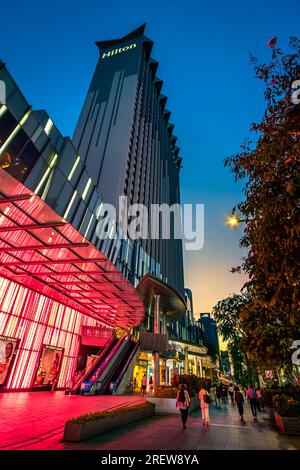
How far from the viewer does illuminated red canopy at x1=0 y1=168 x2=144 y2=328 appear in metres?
9.87

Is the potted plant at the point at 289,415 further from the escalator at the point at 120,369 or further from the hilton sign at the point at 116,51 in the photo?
the hilton sign at the point at 116,51

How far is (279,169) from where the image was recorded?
4.80m

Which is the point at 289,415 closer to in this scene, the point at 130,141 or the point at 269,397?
the point at 269,397

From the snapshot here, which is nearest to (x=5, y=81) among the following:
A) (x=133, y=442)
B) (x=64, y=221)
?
(x=64, y=221)

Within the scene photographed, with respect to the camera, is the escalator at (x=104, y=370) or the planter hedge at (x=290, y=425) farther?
the escalator at (x=104, y=370)

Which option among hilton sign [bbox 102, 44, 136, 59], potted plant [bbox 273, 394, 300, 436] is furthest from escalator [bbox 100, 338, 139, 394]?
hilton sign [bbox 102, 44, 136, 59]

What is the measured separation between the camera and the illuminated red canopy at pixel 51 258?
32.4ft

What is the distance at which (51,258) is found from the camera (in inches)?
586

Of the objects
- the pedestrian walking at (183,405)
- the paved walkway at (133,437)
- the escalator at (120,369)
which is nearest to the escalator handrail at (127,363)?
the escalator at (120,369)

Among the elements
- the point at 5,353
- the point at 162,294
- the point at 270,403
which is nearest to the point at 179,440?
the point at 270,403

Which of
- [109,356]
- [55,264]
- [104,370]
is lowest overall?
[104,370]

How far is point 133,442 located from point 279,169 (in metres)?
7.79

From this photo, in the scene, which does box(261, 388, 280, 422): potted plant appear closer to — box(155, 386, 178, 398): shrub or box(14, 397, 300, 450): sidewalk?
box(14, 397, 300, 450): sidewalk
